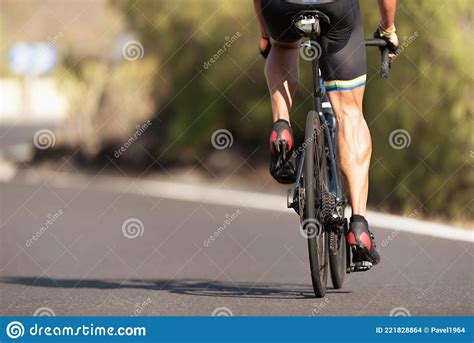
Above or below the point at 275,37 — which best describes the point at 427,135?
above

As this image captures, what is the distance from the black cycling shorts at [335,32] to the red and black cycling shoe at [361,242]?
0.73 meters

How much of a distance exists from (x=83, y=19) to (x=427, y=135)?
3219cm

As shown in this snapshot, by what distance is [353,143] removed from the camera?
22.8 ft

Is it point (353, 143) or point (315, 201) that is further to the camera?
point (353, 143)

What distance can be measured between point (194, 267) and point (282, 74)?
2.71m

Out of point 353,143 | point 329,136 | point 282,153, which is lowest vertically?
point 282,153

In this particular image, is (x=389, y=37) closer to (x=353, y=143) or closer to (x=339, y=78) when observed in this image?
(x=339, y=78)

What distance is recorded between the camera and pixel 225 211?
13.7 meters

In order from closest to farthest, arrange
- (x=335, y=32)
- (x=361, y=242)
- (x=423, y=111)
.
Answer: (x=361, y=242) → (x=335, y=32) → (x=423, y=111)

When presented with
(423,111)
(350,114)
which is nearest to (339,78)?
(350,114)

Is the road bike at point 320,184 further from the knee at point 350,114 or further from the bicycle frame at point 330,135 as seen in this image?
the knee at point 350,114

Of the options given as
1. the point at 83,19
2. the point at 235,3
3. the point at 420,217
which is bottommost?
the point at 420,217
